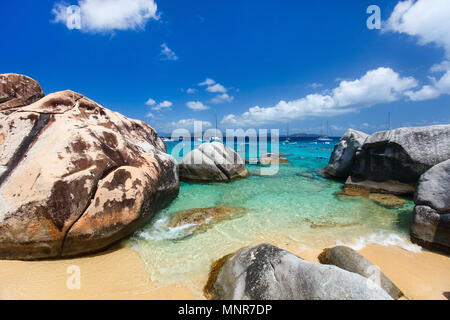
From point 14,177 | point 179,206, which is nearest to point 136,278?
point 14,177

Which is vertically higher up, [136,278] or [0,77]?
[0,77]

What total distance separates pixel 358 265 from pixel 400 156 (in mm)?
7546

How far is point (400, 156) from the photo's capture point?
8508 millimetres

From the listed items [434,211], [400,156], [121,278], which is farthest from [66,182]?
[400,156]

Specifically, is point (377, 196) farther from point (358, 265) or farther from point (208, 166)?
point (208, 166)

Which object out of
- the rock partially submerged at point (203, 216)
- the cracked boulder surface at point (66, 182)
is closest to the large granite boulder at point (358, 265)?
the rock partially submerged at point (203, 216)

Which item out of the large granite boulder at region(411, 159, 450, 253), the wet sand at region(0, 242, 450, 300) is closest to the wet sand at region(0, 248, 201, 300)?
the wet sand at region(0, 242, 450, 300)

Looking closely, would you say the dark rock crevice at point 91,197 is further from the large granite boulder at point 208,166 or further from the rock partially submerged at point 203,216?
the large granite boulder at point 208,166

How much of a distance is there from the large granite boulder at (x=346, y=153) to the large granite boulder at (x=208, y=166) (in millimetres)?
6527

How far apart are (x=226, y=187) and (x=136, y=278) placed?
23.6ft

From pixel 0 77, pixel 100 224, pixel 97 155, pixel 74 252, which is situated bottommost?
pixel 74 252
